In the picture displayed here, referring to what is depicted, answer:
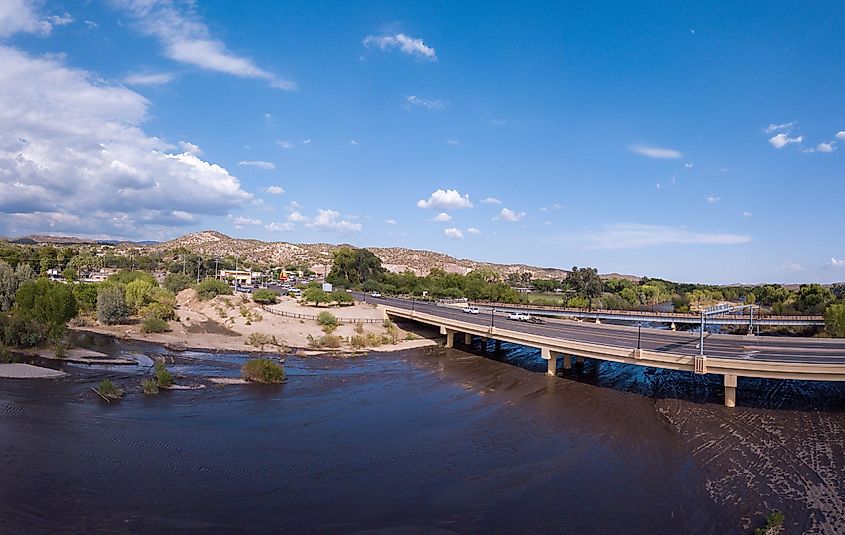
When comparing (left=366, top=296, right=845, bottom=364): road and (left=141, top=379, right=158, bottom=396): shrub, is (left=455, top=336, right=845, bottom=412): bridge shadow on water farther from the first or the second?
(left=141, top=379, right=158, bottom=396): shrub

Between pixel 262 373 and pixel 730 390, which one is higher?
pixel 730 390

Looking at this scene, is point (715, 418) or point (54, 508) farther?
point (715, 418)

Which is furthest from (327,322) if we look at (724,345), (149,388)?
(724,345)

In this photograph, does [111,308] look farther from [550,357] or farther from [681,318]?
[681,318]

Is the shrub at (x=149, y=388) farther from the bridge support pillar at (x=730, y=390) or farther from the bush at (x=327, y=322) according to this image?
the bridge support pillar at (x=730, y=390)

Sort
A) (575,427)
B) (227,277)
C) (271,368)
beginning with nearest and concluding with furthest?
1. (575,427)
2. (271,368)
3. (227,277)

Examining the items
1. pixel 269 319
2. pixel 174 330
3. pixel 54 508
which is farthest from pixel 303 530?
pixel 269 319

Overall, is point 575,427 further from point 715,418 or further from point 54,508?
point 54,508
